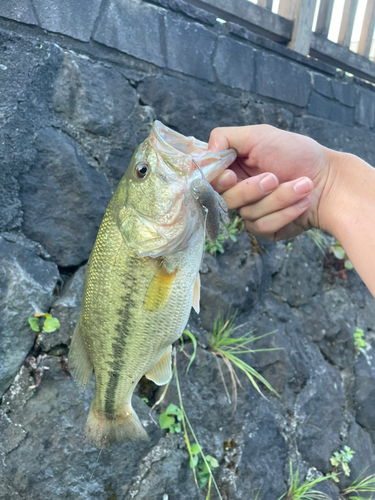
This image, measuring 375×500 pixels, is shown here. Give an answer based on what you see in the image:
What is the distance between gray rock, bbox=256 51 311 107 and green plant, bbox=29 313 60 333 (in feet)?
7.46

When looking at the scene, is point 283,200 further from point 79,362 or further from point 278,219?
point 79,362

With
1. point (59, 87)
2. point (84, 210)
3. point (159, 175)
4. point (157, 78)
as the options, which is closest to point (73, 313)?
point (84, 210)

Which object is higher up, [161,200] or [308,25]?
[308,25]

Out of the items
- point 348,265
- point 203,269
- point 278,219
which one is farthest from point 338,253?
point 278,219

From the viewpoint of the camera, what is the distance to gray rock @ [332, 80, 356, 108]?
371 centimetres

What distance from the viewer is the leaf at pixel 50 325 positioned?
2.03m

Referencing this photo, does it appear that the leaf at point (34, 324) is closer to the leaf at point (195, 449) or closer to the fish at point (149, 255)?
the fish at point (149, 255)

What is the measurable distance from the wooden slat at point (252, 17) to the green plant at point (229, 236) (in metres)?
1.50

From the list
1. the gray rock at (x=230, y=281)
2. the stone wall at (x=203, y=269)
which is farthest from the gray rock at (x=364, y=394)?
the gray rock at (x=230, y=281)

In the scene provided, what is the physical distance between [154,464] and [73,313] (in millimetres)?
940

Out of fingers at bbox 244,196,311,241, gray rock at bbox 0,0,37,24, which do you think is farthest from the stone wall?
fingers at bbox 244,196,311,241

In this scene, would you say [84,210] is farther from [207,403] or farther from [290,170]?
[207,403]

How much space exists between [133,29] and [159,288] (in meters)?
1.80

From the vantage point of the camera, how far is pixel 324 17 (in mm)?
3609
